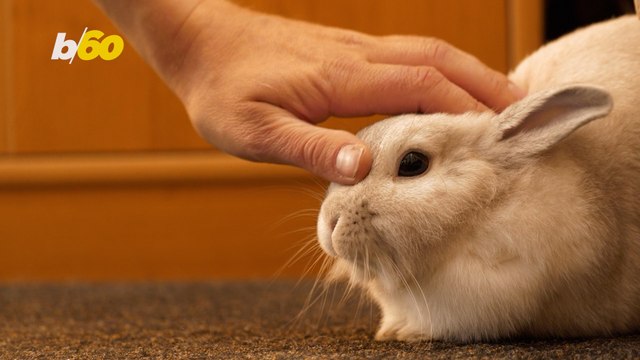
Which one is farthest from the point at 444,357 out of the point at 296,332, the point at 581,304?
the point at 296,332

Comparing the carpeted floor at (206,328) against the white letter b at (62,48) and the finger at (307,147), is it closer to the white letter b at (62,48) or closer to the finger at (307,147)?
the finger at (307,147)

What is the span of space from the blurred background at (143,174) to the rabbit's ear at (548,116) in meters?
0.92

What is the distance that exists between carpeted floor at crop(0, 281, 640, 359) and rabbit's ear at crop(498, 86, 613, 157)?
0.68ft

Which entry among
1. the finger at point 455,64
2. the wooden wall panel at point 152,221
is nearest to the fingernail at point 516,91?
the finger at point 455,64

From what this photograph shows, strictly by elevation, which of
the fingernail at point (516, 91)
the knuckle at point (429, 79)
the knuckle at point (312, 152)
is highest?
the knuckle at point (429, 79)

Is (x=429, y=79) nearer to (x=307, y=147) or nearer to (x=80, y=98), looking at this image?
(x=307, y=147)

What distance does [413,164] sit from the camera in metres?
0.97

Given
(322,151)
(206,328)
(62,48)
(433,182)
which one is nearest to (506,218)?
(433,182)

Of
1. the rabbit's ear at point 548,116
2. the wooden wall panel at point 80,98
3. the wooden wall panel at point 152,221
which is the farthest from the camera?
the wooden wall panel at point 152,221

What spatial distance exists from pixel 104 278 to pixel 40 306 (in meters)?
0.51

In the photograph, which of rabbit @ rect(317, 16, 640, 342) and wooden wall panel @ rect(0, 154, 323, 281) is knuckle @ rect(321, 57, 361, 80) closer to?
rabbit @ rect(317, 16, 640, 342)

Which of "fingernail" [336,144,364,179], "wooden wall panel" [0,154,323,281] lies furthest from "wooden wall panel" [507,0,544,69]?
"fingernail" [336,144,364,179]

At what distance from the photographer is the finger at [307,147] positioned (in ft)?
3.19

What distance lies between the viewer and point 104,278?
6.48ft
